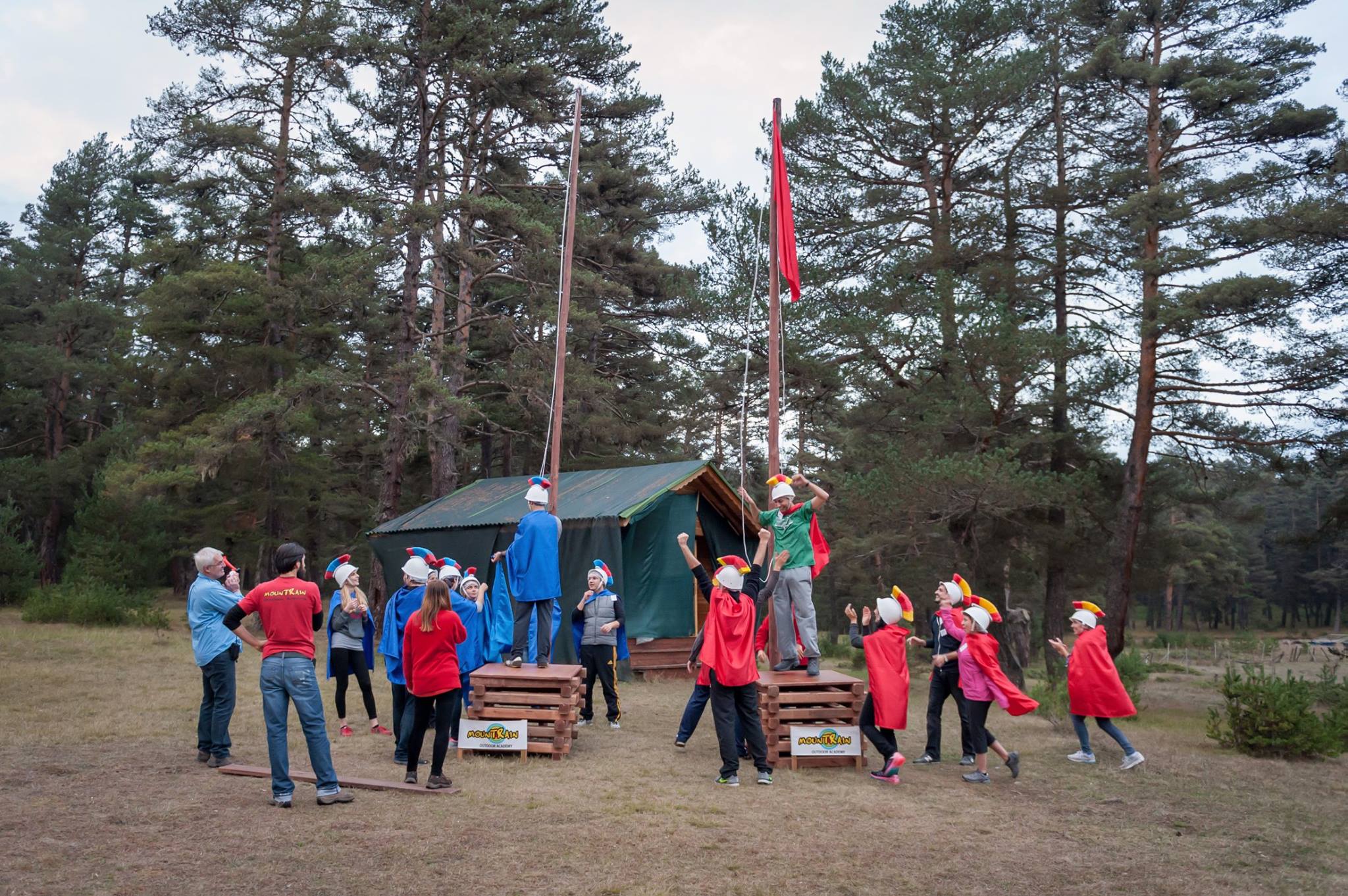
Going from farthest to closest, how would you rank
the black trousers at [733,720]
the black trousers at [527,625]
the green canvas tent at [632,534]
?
the green canvas tent at [632,534]
the black trousers at [527,625]
the black trousers at [733,720]

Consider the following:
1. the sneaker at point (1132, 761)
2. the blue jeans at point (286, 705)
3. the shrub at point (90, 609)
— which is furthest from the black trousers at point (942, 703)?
the shrub at point (90, 609)

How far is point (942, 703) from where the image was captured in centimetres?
840

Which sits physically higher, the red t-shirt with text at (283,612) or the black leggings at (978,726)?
the red t-shirt with text at (283,612)

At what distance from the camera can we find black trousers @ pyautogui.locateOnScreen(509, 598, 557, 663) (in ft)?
28.6

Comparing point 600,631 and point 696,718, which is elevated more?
point 600,631

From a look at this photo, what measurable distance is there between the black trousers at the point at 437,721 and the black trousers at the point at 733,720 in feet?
6.60

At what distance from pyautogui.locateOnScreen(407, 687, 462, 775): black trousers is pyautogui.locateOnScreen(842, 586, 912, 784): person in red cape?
3438 millimetres

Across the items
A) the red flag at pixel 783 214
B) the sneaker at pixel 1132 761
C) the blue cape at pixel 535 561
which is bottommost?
the sneaker at pixel 1132 761

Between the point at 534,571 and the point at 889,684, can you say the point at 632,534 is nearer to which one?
the point at 534,571

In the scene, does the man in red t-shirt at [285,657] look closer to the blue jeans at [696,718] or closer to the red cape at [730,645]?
the red cape at [730,645]

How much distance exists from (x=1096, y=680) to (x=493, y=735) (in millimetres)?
5366

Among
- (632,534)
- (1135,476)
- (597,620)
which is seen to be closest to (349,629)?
(597,620)

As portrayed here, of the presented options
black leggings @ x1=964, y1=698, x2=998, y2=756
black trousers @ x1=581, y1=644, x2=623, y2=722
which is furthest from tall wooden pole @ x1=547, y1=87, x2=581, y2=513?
black leggings @ x1=964, y1=698, x2=998, y2=756

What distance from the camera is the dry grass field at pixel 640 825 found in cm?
483
